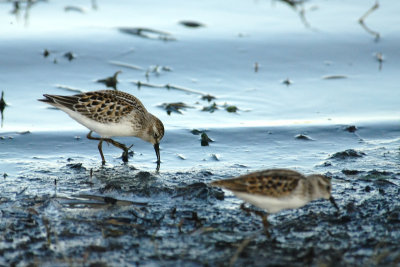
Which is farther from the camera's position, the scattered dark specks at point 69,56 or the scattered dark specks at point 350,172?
the scattered dark specks at point 69,56

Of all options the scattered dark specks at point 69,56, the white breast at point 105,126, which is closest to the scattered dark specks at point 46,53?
the scattered dark specks at point 69,56

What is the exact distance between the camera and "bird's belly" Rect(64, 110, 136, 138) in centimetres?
984

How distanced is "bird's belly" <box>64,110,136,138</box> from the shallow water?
A: 16.9 inches

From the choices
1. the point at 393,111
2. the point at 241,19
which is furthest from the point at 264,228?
the point at 241,19

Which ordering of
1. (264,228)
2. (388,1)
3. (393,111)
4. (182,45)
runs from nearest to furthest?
(264,228) → (393,111) → (182,45) → (388,1)

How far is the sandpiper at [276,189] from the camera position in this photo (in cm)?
711

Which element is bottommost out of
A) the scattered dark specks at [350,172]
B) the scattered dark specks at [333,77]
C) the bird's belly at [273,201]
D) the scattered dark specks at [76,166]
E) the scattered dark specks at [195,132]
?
the bird's belly at [273,201]

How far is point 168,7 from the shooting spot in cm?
1628

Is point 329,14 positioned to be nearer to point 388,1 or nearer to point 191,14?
point 388,1

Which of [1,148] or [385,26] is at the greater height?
[385,26]

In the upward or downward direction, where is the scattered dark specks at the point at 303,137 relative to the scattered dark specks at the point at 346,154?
upward

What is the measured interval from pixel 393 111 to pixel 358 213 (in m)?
4.78

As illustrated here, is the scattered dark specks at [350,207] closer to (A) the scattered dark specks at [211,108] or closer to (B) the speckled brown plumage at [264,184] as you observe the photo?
(B) the speckled brown plumage at [264,184]

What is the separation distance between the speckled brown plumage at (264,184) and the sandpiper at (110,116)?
2619mm
